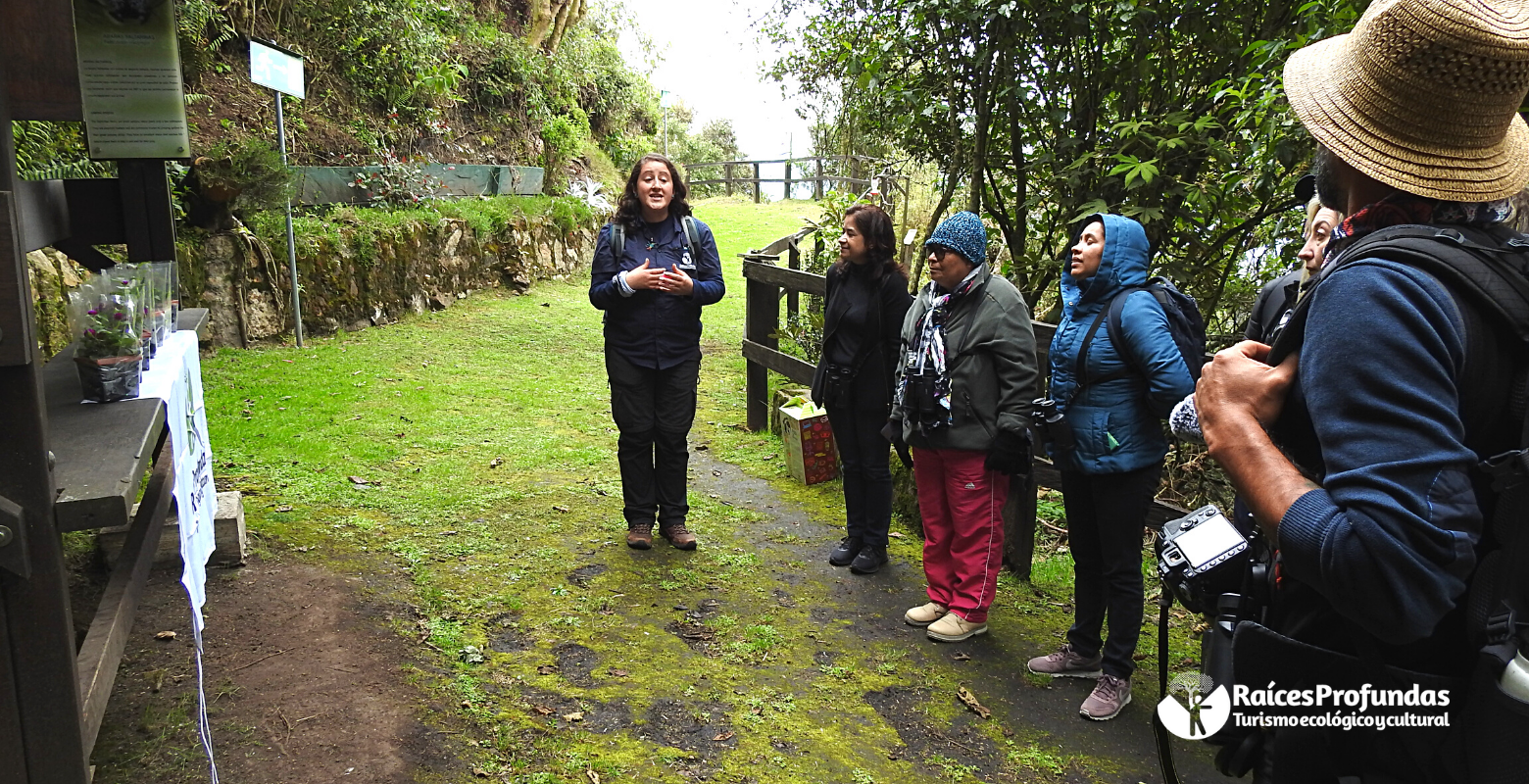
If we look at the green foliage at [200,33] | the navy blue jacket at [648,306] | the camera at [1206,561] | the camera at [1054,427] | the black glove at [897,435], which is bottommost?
the black glove at [897,435]

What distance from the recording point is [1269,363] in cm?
157

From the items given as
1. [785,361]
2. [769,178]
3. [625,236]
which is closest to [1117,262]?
[625,236]

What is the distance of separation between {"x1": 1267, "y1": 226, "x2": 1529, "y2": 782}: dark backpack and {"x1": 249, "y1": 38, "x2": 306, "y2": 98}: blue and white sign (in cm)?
938

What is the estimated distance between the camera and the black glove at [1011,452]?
4.02 metres

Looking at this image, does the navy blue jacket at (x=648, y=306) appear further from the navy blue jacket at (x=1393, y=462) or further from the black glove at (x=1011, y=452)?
the navy blue jacket at (x=1393, y=462)

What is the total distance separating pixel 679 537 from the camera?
5.22 metres

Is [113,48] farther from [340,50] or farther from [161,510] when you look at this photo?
[340,50]

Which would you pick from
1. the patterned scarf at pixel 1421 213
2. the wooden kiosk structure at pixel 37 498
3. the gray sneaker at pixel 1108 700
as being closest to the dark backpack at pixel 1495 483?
the patterned scarf at pixel 1421 213

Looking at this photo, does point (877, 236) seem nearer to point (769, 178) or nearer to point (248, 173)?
point (248, 173)

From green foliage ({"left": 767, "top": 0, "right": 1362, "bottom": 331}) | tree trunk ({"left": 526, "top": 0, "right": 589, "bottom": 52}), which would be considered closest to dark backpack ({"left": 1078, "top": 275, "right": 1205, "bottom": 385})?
green foliage ({"left": 767, "top": 0, "right": 1362, "bottom": 331})

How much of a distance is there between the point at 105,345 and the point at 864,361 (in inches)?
126

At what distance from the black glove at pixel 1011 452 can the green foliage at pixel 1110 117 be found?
1.43 metres

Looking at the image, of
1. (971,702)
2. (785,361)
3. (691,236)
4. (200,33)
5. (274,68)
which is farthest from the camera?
(200,33)

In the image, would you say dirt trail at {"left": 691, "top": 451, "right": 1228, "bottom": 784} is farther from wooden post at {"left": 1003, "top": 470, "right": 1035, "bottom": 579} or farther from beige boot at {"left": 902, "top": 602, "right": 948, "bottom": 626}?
wooden post at {"left": 1003, "top": 470, "right": 1035, "bottom": 579}
